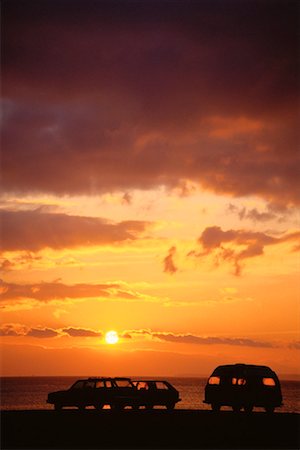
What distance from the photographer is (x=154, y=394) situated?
34.8 m

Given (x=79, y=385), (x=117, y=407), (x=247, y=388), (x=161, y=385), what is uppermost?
(x=79, y=385)

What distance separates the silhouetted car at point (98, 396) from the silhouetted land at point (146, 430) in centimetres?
51

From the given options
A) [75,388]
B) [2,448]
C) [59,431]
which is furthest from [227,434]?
[75,388]

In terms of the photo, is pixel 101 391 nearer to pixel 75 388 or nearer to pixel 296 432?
pixel 75 388

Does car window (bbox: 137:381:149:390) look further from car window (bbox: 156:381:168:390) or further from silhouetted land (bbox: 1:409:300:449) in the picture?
silhouetted land (bbox: 1:409:300:449)

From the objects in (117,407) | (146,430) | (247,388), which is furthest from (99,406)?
(146,430)

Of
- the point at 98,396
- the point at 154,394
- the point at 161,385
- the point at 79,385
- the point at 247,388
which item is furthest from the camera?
the point at 161,385

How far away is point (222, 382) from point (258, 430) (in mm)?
8793

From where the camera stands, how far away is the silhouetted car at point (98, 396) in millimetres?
33500

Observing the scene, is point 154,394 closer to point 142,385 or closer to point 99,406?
point 142,385

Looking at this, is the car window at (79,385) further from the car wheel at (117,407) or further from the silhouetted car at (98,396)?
the car wheel at (117,407)

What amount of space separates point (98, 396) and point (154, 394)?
2906 millimetres

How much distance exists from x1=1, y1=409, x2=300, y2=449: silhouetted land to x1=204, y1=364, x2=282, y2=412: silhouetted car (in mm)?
618

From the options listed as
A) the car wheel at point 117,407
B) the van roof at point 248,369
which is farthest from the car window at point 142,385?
the van roof at point 248,369
